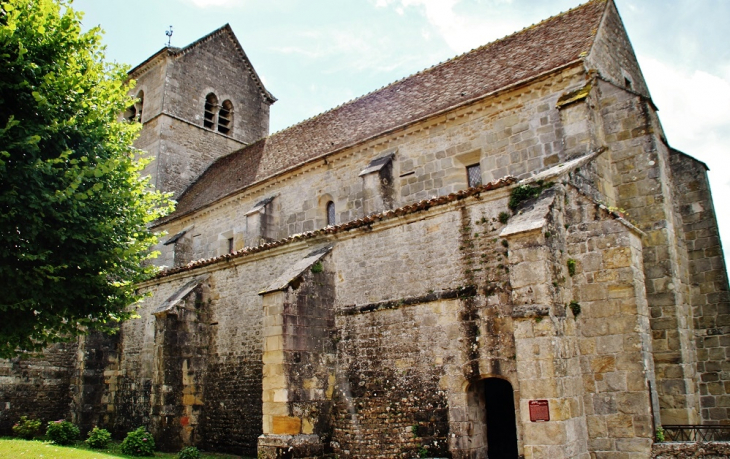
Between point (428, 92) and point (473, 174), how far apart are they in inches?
127

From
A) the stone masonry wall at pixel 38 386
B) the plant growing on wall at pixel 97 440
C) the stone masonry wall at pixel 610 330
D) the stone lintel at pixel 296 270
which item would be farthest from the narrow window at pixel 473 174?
the stone masonry wall at pixel 38 386

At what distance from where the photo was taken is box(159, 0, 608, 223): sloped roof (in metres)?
13.7

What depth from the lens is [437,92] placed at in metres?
15.6

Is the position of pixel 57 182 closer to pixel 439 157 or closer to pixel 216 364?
pixel 216 364

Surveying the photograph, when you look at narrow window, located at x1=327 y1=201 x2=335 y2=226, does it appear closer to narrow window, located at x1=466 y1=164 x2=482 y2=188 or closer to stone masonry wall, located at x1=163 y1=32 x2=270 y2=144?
narrow window, located at x1=466 y1=164 x2=482 y2=188

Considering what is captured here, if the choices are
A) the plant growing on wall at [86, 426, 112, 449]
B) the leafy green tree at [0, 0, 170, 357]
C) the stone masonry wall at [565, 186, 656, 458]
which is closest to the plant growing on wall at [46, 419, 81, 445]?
the plant growing on wall at [86, 426, 112, 449]

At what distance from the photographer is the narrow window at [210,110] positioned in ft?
89.5

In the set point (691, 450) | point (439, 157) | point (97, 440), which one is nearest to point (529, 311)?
point (691, 450)

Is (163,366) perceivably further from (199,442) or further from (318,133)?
(318,133)

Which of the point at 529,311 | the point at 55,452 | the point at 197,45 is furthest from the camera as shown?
the point at 197,45

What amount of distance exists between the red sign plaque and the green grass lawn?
7.90 metres

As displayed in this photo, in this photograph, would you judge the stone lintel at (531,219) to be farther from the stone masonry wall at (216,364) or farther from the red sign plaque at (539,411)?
the stone masonry wall at (216,364)

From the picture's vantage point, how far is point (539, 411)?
26.8ft

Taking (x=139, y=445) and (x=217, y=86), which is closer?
(x=139, y=445)
